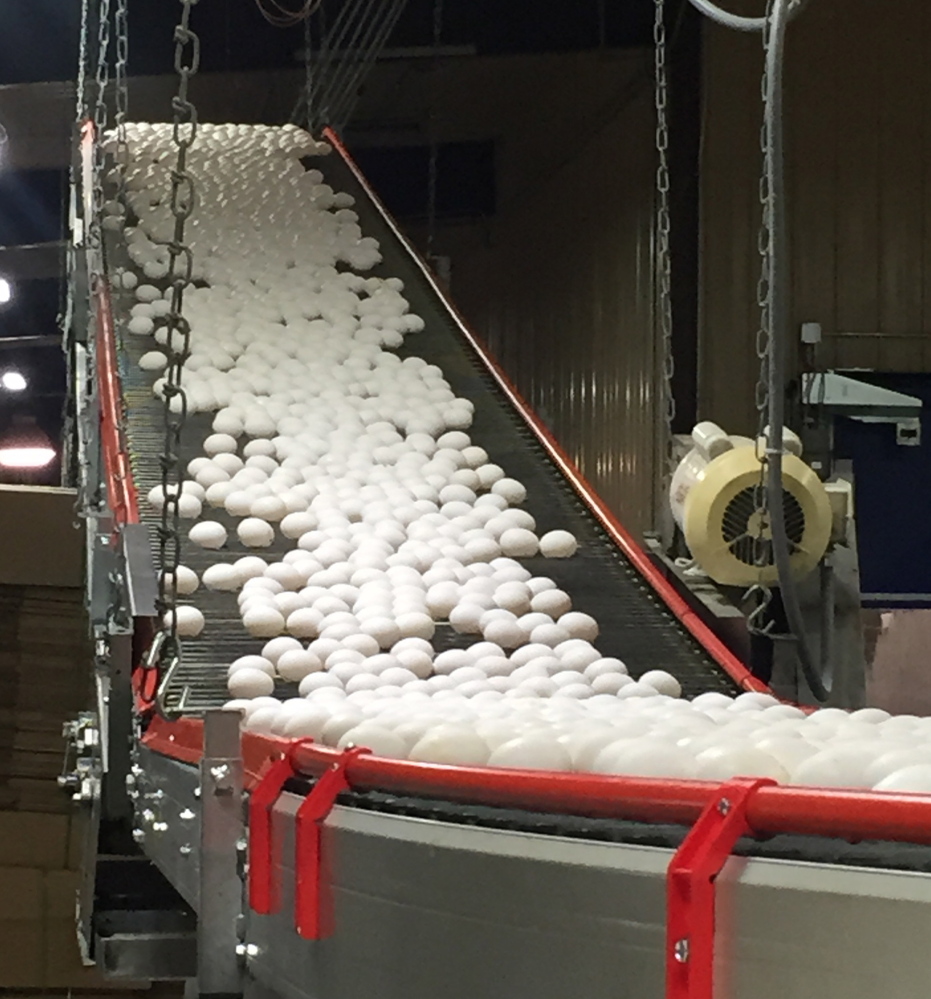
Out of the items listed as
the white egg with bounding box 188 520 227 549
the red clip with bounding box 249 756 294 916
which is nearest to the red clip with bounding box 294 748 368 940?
the red clip with bounding box 249 756 294 916

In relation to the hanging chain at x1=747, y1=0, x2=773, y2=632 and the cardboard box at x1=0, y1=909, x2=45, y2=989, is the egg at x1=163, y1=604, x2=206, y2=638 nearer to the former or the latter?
the hanging chain at x1=747, y1=0, x2=773, y2=632

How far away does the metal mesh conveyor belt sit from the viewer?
3377 mm

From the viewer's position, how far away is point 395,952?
153 cm

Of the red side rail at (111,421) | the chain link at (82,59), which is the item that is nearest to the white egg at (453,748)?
the red side rail at (111,421)

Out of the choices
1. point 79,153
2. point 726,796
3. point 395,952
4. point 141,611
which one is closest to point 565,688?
point 141,611

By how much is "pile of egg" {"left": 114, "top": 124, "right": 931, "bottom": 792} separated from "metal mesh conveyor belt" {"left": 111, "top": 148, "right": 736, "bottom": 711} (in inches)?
1.8

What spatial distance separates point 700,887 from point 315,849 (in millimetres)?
671

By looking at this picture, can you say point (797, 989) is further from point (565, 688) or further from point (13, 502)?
point (13, 502)

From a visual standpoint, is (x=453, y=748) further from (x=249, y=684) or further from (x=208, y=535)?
(x=208, y=535)

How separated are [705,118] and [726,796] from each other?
228 inches

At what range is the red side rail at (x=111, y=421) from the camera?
3781 mm

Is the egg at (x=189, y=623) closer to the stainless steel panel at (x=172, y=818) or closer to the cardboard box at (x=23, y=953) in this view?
the stainless steel panel at (x=172, y=818)

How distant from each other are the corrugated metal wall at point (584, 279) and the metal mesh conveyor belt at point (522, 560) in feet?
5.93

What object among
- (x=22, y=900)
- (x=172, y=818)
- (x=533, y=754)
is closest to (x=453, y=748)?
(x=533, y=754)
